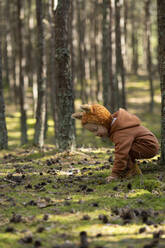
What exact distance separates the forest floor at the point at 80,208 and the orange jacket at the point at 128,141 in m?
0.44

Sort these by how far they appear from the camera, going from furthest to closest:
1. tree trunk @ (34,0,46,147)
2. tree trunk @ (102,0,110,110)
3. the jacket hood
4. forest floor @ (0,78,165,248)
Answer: tree trunk @ (102,0,110,110)
tree trunk @ (34,0,46,147)
the jacket hood
forest floor @ (0,78,165,248)

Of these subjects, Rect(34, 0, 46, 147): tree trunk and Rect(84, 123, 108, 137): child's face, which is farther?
Rect(34, 0, 46, 147): tree trunk

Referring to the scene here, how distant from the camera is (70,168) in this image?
8.82 meters

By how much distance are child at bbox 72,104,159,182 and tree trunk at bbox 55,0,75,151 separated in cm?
370

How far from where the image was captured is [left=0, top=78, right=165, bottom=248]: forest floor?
4188 mm

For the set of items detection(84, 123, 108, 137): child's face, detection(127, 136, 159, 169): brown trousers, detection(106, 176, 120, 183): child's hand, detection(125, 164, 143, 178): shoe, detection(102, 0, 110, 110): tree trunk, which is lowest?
detection(106, 176, 120, 183): child's hand

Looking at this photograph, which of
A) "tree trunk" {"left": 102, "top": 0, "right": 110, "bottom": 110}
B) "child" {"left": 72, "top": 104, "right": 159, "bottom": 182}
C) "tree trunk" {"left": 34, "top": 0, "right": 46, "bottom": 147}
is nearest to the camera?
"child" {"left": 72, "top": 104, "right": 159, "bottom": 182}

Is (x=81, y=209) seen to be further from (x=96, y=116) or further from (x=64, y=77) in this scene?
(x=64, y=77)

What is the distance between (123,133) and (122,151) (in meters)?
0.42

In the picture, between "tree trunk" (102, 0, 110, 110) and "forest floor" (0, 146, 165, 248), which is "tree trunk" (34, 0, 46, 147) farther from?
"forest floor" (0, 146, 165, 248)

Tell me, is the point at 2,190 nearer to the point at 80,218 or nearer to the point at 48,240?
the point at 80,218

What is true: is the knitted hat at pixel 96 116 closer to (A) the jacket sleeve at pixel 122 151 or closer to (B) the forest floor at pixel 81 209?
(A) the jacket sleeve at pixel 122 151

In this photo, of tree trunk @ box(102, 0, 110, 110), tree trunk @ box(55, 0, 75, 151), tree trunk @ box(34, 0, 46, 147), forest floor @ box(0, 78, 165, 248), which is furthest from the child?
tree trunk @ box(102, 0, 110, 110)

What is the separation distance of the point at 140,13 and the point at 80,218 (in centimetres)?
5842
